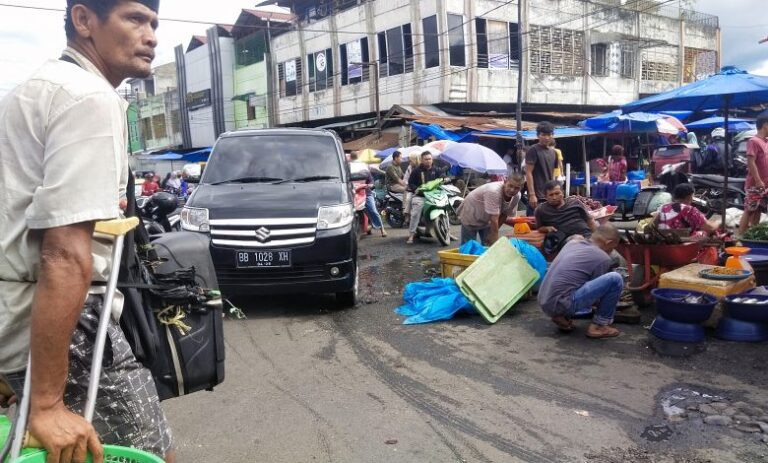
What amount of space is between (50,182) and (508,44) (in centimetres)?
2725

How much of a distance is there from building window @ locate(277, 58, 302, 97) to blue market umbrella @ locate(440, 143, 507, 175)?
20.6 meters

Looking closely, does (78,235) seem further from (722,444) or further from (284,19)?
(284,19)

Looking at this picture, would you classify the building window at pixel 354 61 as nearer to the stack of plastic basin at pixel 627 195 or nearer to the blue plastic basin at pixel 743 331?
the stack of plastic basin at pixel 627 195

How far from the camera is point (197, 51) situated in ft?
134

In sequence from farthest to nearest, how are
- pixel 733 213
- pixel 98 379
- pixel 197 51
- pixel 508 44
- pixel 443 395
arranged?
pixel 197 51, pixel 508 44, pixel 733 213, pixel 443 395, pixel 98 379

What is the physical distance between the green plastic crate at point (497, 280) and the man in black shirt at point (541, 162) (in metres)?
2.30

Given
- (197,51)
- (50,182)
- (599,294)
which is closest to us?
(50,182)

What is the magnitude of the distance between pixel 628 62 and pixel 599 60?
2.35m

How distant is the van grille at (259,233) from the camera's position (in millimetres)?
6059

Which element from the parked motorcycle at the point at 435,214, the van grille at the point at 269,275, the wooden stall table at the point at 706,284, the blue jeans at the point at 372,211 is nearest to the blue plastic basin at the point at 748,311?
the wooden stall table at the point at 706,284

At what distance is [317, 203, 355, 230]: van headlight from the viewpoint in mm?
6199

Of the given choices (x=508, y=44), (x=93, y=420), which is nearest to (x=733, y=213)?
(x=93, y=420)

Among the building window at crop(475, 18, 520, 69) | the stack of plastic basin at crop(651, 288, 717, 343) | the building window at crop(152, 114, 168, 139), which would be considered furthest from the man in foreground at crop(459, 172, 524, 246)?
the building window at crop(152, 114, 168, 139)

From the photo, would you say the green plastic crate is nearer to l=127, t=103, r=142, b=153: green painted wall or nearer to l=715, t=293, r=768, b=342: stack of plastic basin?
l=715, t=293, r=768, b=342: stack of plastic basin
